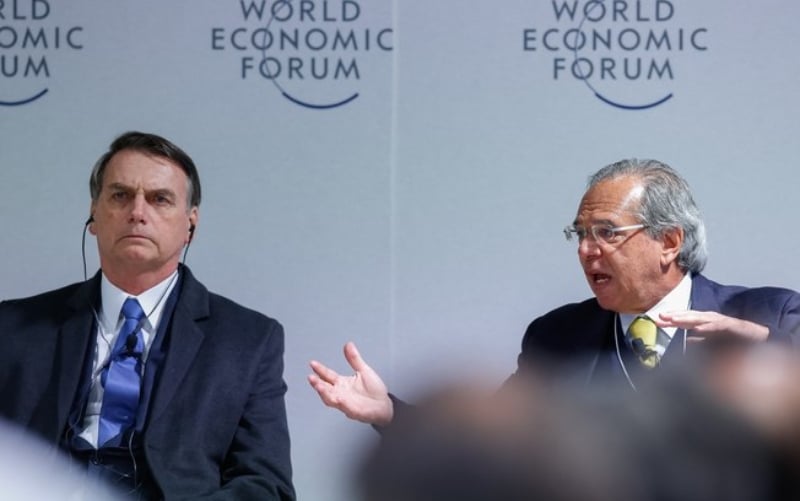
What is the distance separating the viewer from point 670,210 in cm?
259

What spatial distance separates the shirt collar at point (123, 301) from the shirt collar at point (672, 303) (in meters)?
1.10

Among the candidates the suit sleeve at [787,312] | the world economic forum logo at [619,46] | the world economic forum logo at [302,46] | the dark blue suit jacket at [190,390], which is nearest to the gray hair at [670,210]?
the suit sleeve at [787,312]

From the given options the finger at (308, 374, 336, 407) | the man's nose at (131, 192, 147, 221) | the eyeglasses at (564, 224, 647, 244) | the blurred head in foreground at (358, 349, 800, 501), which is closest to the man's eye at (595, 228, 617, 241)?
the eyeglasses at (564, 224, 647, 244)

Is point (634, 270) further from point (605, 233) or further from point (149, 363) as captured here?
point (149, 363)

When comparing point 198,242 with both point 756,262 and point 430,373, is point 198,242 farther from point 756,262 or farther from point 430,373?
point 430,373

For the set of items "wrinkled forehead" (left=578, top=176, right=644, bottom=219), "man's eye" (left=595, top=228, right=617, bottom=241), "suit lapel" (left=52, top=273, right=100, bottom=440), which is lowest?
"suit lapel" (left=52, top=273, right=100, bottom=440)

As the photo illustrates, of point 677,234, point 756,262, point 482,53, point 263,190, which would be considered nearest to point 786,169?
point 756,262

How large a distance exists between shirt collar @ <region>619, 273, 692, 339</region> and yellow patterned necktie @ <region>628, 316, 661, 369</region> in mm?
29

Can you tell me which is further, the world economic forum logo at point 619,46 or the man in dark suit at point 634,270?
the world economic forum logo at point 619,46

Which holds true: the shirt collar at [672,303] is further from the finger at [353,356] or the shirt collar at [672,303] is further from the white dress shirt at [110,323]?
the white dress shirt at [110,323]

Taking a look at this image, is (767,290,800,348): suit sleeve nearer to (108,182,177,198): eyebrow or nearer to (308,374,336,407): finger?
(308,374,336,407): finger

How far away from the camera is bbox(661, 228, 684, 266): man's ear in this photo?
102 inches

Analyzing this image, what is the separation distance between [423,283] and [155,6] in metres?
1.12

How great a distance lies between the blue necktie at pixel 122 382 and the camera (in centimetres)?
242
